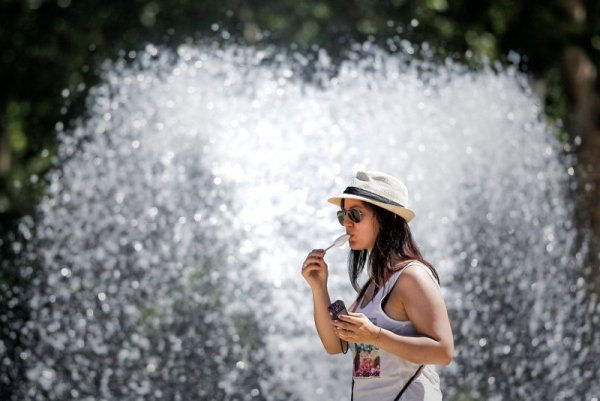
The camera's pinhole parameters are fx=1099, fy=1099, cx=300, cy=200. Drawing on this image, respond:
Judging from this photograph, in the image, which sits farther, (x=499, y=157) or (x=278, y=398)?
(x=499, y=157)

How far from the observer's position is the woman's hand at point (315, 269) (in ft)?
8.80

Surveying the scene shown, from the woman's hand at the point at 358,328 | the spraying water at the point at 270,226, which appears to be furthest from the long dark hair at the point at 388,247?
the spraying water at the point at 270,226

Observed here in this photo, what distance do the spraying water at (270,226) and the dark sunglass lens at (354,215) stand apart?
3.26 metres

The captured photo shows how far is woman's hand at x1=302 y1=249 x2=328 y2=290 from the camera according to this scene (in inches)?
106

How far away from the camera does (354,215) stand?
2678 mm

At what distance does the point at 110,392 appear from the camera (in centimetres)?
609

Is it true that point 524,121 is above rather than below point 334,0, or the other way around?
below

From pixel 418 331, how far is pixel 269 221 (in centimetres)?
424

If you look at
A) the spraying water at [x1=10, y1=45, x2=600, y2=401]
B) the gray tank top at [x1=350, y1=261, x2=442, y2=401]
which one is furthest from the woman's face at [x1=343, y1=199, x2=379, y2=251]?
the spraying water at [x1=10, y1=45, x2=600, y2=401]

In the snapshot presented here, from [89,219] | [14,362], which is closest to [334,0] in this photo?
[89,219]

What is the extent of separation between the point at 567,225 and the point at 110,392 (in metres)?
3.10

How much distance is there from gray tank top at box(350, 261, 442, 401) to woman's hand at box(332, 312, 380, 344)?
0.09m

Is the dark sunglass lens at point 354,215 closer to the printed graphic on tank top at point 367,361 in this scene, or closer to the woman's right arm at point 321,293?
the woman's right arm at point 321,293

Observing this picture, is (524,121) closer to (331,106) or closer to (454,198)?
(454,198)
